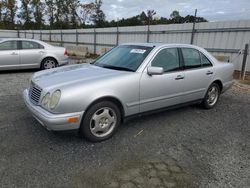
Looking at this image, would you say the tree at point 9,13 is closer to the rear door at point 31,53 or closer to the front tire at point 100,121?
the rear door at point 31,53

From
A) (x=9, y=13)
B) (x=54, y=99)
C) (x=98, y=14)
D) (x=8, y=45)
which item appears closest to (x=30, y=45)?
(x=8, y=45)

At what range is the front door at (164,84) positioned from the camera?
4004mm

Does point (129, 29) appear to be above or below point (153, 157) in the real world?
above

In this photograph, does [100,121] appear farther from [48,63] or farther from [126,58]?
[48,63]

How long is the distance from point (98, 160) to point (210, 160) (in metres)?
1.55

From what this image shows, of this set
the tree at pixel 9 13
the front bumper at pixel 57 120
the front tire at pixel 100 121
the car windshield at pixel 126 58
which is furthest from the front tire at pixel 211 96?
the tree at pixel 9 13

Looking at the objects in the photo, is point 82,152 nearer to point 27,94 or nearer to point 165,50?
point 27,94

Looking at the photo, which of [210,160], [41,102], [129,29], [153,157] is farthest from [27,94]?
[129,29]

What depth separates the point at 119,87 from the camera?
3.64m

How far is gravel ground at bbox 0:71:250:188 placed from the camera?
9.15ft

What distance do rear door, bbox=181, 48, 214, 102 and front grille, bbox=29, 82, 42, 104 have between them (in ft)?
8.88

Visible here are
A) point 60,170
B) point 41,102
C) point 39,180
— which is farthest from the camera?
point 41,102

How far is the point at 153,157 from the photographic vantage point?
10.8 ft

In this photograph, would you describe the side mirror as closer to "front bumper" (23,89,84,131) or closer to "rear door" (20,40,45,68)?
"front bumper" (23,89,84,131)
